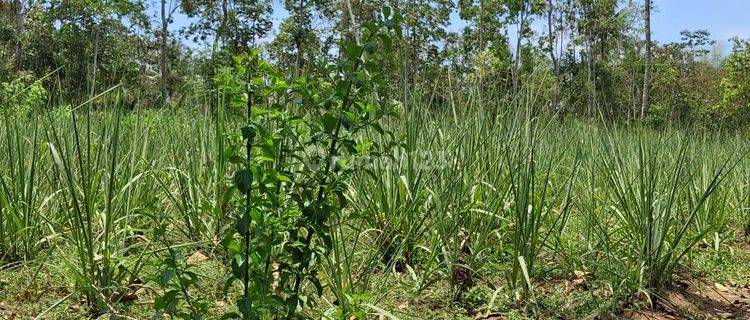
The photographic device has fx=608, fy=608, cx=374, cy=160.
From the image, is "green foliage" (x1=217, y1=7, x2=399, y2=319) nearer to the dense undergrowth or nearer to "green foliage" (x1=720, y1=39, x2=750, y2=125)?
the dense undergrowth

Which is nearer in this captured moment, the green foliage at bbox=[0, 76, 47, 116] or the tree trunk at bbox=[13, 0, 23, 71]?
the green foliage at bbox=[0, 76, 47, 116]

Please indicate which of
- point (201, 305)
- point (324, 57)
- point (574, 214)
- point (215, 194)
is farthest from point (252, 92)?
point (574, 214)

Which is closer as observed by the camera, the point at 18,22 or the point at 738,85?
the point at 738,85

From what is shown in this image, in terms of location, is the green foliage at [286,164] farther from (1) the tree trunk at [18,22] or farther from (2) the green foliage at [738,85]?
(1) the tree trunk at [18,22]

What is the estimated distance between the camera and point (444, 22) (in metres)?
19.3

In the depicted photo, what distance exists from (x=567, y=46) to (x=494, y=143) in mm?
21899

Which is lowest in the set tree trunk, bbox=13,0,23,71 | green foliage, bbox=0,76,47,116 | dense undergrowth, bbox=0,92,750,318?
dense undergrowth, bbox=0,92,750,318

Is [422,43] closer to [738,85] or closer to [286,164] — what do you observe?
[738,85]

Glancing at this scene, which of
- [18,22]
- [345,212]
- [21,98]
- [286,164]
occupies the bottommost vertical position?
[345,212]

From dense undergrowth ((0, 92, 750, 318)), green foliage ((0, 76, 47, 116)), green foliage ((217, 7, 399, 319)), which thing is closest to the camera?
green foliage ((217, 7, 399, 319))

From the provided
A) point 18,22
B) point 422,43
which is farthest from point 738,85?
point 18,22

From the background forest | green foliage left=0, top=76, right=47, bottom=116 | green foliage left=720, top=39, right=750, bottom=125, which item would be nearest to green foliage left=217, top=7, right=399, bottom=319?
the background forest

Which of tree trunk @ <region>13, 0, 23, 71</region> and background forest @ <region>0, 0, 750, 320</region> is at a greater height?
tree trunk @ <region>13, 0, 23, 71</region>

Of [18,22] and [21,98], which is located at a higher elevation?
[18,22]
